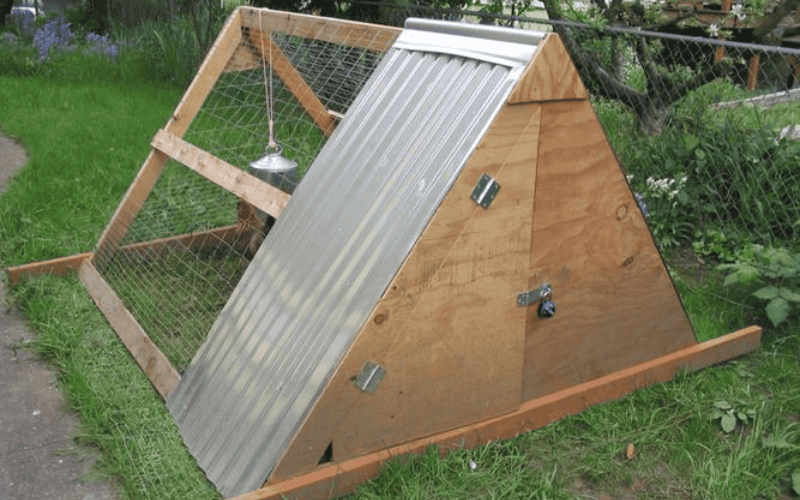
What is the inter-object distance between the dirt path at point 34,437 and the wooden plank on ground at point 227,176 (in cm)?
103

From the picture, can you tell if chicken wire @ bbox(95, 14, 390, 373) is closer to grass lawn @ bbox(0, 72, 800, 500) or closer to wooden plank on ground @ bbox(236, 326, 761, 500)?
grass lawn @ bbox(0, 72, 800, 500)

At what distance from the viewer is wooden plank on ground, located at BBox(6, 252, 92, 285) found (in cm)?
419

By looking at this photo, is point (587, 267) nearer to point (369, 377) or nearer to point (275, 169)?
point (369, 377)

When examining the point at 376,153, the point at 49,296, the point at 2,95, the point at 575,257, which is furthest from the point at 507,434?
the point at 2,95

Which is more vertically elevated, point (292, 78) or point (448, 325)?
point (448, 325)

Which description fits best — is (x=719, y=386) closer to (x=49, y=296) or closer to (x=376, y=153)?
(x=376, y=153)

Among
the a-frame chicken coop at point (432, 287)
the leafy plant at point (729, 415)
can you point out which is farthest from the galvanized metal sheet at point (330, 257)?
the leafy plant at point (729, 415)

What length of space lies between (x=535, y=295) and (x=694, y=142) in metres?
2.60

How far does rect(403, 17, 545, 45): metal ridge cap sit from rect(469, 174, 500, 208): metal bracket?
1.42 feet

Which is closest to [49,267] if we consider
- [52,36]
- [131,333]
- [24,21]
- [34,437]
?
[131,333]

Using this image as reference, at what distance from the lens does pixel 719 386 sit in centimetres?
332

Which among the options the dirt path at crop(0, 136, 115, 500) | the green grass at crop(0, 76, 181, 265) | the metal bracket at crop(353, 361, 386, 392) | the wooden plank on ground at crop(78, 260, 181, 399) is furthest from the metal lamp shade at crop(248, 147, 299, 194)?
the green grass at crop(0, 76, 181, 265)

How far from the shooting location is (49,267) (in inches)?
169

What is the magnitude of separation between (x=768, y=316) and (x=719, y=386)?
21.6 inches
